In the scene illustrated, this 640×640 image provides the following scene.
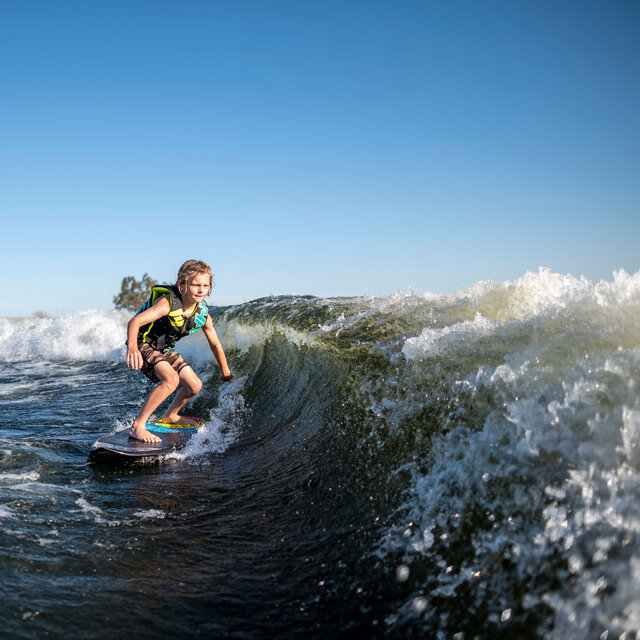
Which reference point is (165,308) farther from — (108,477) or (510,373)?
(510,373)

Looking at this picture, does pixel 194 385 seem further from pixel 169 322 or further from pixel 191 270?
pixel 191 270

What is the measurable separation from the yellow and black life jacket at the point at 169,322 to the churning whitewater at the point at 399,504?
3.98ft

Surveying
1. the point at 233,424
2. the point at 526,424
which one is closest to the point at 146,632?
the point at 526,424

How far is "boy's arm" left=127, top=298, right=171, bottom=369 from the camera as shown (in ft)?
15.8

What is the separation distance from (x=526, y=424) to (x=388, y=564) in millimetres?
1081

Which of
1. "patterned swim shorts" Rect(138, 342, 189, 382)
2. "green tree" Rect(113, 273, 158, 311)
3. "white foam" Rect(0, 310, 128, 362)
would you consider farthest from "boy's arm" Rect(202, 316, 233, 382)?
"green tree" Rect(113, 273, 158, 311)

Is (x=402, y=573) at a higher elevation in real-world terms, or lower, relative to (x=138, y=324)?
lower

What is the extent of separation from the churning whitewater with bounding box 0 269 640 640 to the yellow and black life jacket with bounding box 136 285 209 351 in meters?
1.21

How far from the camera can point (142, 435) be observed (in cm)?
521

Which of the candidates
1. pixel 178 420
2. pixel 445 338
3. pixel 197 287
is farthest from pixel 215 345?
pixel 445 338

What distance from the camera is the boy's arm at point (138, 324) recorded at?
4801 mm

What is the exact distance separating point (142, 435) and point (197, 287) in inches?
65.2

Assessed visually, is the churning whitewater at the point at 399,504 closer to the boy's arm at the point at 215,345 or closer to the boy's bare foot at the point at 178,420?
the boy's bare foot at the point at 178,420

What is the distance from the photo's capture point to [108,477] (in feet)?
14.3
